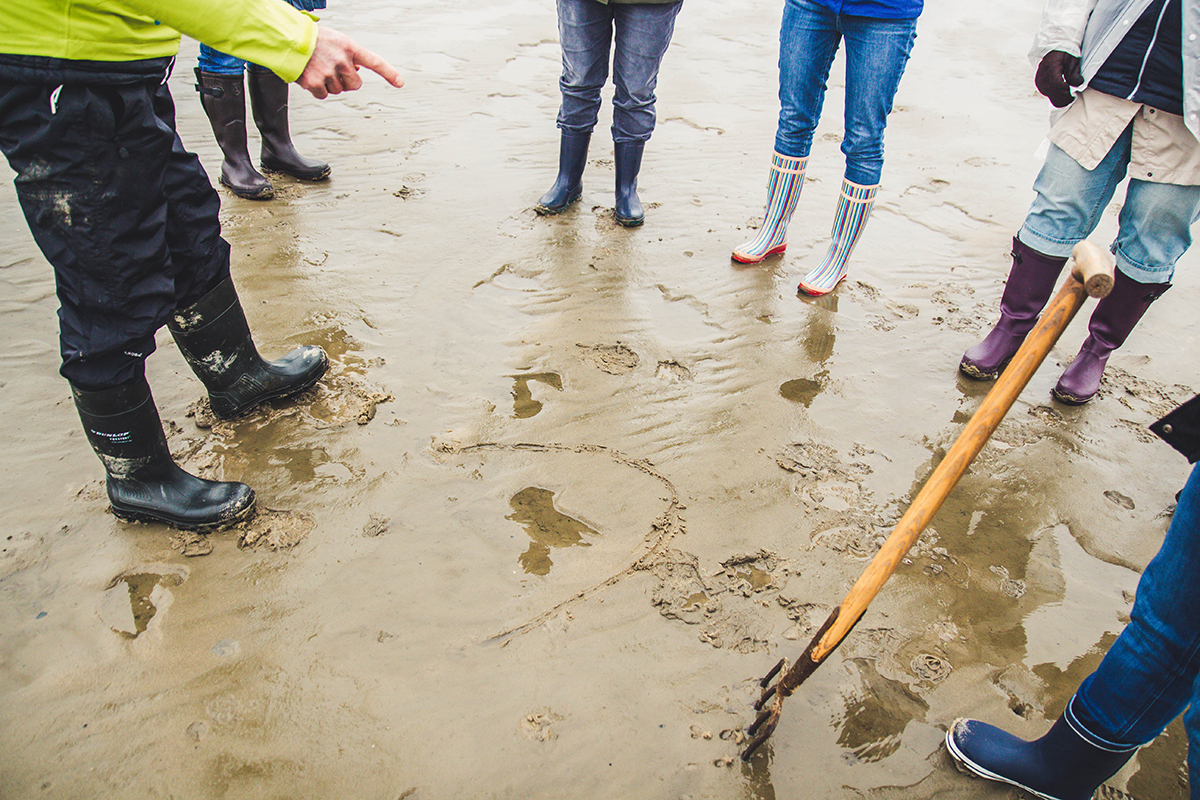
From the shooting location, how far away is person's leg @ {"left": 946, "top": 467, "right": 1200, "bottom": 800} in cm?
122

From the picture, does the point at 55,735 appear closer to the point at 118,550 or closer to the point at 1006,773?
the point at 118,550

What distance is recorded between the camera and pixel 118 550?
194 centimetres

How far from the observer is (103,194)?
1.67 metres

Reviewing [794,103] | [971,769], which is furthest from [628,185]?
[971,769]

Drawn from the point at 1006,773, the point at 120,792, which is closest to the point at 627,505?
the point at 1006,773

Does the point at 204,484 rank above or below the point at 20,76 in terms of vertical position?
below

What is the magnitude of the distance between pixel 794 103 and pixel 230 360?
8.72 ft

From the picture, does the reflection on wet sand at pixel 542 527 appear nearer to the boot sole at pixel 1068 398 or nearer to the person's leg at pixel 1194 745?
the person's leg at pixel 1194 745

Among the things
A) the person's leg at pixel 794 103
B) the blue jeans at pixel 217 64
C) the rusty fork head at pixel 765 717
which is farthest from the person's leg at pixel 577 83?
the rusty fork head at pixel 765 717

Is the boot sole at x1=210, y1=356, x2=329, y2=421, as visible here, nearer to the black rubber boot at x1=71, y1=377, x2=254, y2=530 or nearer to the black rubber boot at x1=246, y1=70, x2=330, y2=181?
the black rubber boot at x1=71, y1=377, x2=254, y2=530

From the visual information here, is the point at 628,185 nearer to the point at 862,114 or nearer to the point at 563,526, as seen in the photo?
the point at 862,114

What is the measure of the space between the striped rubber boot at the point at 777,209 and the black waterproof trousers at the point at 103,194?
2.55 meters

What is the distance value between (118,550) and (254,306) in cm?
133

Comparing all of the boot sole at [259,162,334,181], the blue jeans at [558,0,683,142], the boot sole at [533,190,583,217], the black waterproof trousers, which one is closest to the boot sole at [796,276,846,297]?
the blue jeans at [558,0,683,142]
